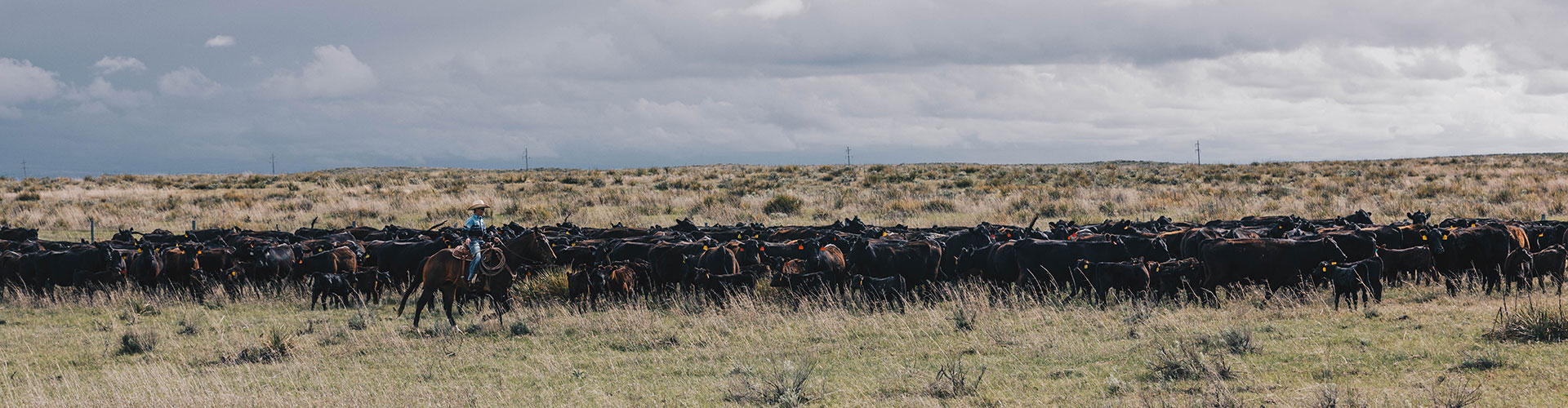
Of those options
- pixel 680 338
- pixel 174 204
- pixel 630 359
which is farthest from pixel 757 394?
pixel 174 204

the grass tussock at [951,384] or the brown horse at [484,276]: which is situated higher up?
the brown horse at [484,276]

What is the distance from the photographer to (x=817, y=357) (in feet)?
32.9

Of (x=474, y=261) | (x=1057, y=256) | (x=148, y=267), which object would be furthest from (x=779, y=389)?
(x=148, y=267)

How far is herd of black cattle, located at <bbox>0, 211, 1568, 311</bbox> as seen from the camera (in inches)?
510

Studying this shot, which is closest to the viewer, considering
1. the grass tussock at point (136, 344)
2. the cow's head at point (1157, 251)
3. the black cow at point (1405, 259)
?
the grass tussock at point (136, 344)

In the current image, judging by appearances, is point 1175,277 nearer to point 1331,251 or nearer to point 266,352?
point 1331,251

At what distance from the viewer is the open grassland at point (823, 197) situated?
31.8 m

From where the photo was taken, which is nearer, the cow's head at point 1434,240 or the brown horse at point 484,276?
the brown horse at point 484,276

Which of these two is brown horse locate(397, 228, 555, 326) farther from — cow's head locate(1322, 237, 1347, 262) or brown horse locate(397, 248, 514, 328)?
cow's head locate(1322, 237, 1347, 262)

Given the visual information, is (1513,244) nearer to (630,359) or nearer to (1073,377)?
(1073,377)

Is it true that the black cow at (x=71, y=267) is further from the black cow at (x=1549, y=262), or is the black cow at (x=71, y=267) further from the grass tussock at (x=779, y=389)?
the black cow at (x=1549, y=262)

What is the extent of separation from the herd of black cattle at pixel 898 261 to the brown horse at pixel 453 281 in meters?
0.06

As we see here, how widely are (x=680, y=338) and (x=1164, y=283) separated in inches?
233

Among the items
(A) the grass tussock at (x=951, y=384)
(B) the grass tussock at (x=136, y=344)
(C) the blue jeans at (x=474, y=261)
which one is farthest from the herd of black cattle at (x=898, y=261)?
(A) the grass tussock at (x=951, y=384)
